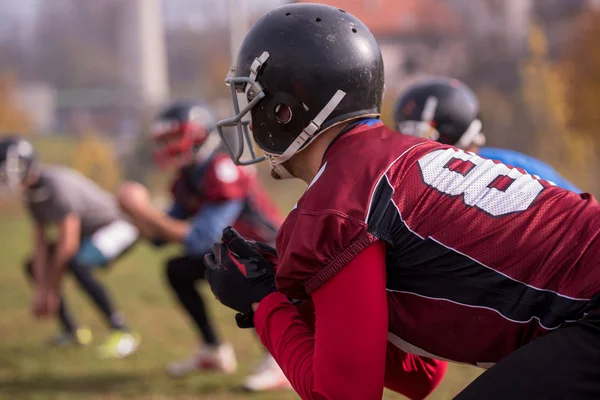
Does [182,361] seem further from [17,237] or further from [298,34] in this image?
[17,237]

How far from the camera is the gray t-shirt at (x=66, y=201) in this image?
6637 mm

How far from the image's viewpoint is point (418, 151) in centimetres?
208

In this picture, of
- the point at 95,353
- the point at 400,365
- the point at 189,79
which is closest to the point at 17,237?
the point at 95,353

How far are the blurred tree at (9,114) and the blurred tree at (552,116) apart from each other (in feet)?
67.5

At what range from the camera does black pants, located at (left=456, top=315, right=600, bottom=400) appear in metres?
1.82

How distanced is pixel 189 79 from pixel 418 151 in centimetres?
4884

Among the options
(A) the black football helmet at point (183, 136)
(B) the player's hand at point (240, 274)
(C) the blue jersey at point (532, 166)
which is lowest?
(A) the black football helmet at point (183, 136)

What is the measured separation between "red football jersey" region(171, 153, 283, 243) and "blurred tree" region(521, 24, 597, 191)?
15.2 m

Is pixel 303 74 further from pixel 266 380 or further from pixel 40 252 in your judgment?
pixel 40 252

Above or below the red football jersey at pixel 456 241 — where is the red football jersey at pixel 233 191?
below

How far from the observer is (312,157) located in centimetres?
233

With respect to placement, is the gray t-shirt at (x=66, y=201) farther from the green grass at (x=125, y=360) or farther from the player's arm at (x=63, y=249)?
the green grass at (x=125, y=360)

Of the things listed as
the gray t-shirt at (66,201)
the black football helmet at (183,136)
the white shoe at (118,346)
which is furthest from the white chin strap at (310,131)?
the gray t-shirt at (66,201)

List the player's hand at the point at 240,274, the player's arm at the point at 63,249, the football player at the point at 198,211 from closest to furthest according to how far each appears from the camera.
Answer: the player's hand at the point at 240,274
the football player at the point at 198,211
the player's arm at the point at 63,249
